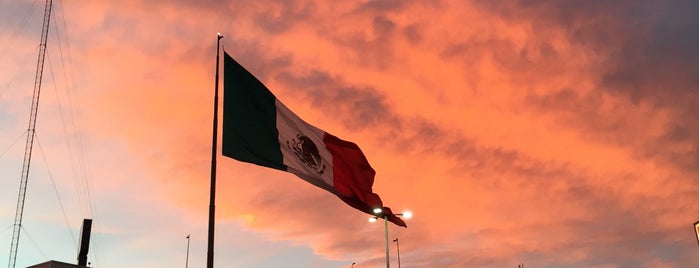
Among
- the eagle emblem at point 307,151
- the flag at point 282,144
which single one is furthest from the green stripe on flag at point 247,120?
the eagle emblem at point 307,151

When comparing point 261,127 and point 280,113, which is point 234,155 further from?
point 280,113

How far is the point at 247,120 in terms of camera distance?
17.6 meters

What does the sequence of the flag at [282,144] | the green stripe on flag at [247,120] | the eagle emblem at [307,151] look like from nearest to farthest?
the green stripe on flag at [247,120] → the flag at [282,144] → the eagle emblem at [307,151]

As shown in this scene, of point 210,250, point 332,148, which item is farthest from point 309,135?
point 210,250

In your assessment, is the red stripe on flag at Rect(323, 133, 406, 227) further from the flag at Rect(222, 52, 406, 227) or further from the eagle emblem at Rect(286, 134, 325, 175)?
the eagle emblem at Rect(286, 134, 325, 175)

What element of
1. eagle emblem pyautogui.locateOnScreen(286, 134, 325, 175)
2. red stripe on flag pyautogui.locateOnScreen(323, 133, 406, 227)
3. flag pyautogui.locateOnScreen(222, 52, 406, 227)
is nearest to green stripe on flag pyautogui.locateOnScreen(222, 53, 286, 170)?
flag pyautogui.locateOnScreen(222, 52, 406, 227)

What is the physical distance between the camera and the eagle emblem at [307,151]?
1970cm

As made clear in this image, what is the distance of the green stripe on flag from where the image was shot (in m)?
16.9

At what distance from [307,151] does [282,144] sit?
1.50 metres

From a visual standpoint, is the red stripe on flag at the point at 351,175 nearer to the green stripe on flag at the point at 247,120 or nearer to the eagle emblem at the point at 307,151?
the eagle emblem at the point at 307,151

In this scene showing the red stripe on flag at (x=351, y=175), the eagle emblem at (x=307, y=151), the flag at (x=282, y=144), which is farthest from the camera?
the red stripe on flag at (x=351, y=175)

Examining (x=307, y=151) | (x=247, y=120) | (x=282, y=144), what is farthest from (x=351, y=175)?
(x=247, y=120)

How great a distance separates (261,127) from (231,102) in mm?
1366

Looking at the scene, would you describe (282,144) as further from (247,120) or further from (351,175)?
→ (351,175)
